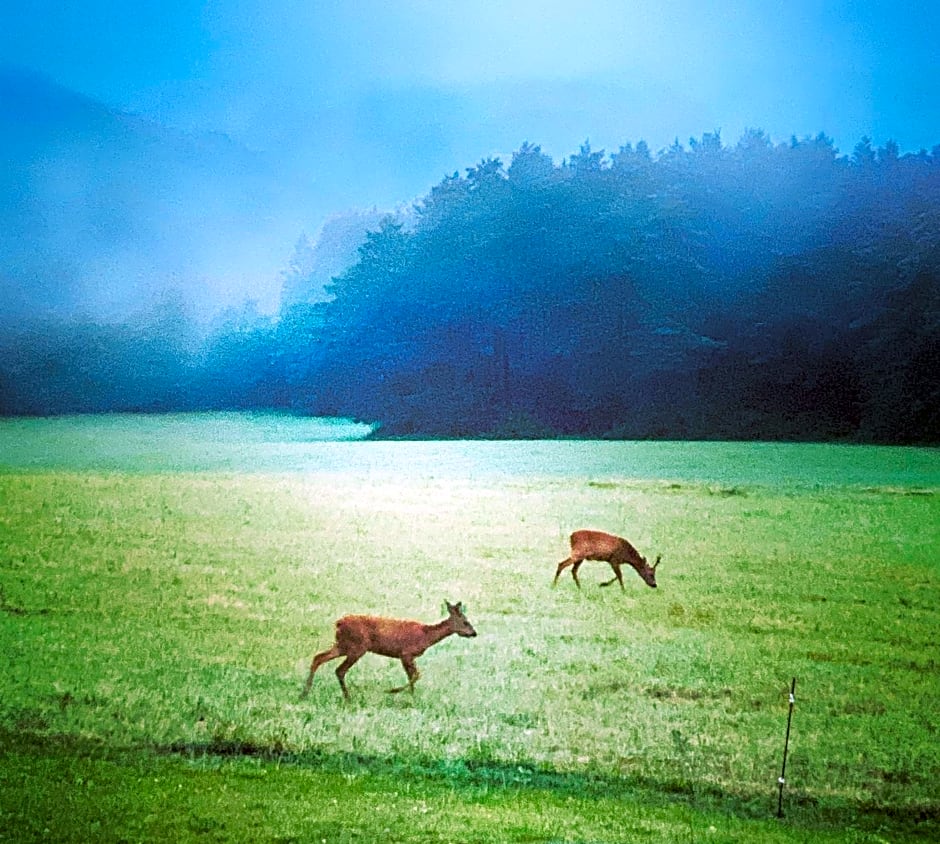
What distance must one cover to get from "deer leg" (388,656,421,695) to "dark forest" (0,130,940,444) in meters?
1.89

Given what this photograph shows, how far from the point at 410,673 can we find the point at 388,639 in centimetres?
16

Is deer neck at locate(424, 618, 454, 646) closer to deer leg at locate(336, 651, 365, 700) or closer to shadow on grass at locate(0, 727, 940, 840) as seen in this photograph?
deer leg at locate(336, 651, 365, 700)

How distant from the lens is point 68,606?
4492 millimetres

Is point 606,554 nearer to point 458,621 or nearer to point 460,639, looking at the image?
point 460,639

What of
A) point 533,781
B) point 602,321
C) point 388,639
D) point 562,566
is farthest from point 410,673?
point 602,321

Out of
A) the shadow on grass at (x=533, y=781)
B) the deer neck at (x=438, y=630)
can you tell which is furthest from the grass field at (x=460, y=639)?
the deer neck at (x=438, y=630)

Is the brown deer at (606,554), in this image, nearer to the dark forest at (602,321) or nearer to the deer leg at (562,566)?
the deer leg at (562,566)

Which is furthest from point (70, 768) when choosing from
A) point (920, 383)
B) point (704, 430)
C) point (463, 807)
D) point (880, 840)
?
point (920, 383)

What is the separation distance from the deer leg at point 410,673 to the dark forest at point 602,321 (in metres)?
1.89

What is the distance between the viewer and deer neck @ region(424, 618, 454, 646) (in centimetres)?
387

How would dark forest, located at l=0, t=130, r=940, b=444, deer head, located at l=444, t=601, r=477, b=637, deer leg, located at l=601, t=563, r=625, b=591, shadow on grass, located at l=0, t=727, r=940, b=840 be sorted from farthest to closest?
dark forest, located at l=0, t=130, r=940, b=444, deer leg, located at l=601, t=563, r=625, b=591, deer head, located at l=444, t=601, r=477, b=637, shadow on grass, located at l=0, t=727, r=940, b=840

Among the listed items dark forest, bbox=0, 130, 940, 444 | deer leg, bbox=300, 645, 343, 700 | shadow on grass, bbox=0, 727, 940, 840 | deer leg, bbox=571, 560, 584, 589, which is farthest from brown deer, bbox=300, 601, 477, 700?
dark forest, bbox=0, 130, 940, 444

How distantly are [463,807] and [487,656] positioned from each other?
86cm

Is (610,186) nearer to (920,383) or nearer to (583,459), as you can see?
(583,459)
